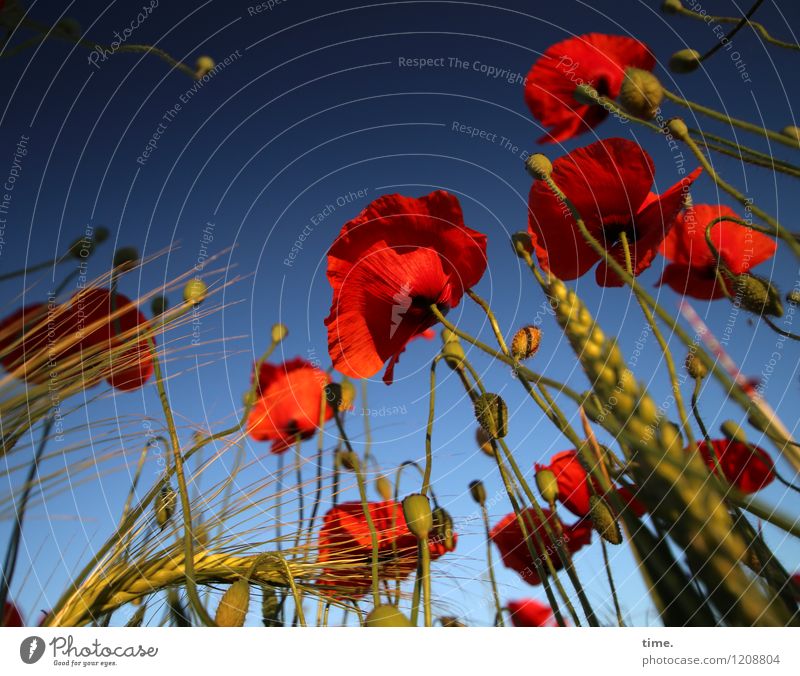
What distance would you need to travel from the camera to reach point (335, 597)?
624mm

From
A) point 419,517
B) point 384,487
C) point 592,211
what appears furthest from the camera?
point 384,487

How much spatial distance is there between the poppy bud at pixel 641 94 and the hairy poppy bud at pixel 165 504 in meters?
0.53

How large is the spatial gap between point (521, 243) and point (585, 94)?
15cm

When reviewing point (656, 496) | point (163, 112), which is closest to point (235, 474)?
point (656, 496)

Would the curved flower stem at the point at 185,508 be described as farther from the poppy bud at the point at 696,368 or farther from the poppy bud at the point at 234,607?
the poppy bud at the point at 696,368

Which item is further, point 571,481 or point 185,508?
point 571,481

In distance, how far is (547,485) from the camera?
0.61m

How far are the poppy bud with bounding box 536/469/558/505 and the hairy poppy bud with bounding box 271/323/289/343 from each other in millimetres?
342

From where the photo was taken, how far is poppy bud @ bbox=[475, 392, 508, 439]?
1.78 ft

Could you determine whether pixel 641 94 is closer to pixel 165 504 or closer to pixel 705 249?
pixel 705 249

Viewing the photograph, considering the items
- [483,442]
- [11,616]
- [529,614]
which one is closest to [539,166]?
[483,442]

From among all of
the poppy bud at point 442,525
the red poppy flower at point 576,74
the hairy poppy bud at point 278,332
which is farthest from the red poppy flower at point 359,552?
the red poppy flower at point 576,74

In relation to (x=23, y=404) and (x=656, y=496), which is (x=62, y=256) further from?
(x=656, y=496)
